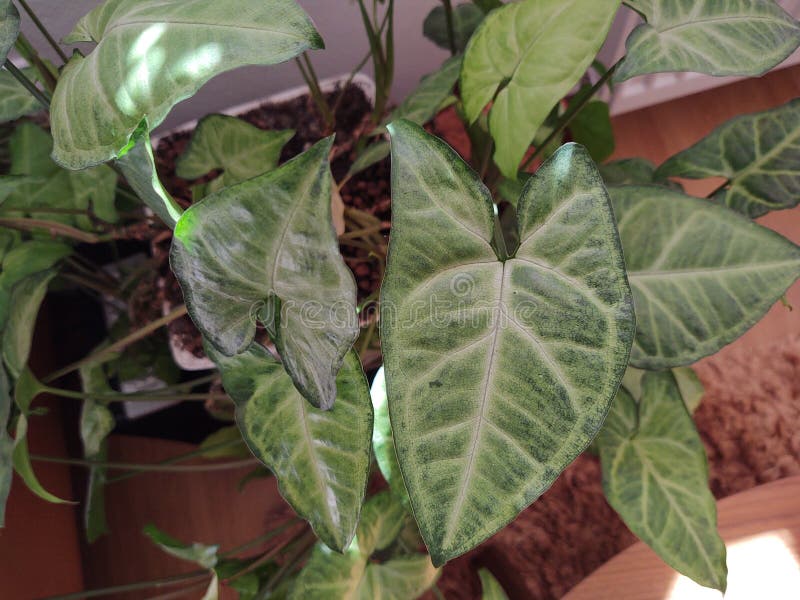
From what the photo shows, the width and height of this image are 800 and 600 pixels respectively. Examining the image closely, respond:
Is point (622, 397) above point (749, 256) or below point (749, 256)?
below

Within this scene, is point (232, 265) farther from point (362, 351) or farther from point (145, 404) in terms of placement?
point (145, 404)

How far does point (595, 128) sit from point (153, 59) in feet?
1.79

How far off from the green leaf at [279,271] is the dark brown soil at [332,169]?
0.40m

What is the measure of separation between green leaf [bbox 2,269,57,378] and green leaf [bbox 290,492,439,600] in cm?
32

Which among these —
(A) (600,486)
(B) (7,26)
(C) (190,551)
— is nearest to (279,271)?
(B) (7,26)

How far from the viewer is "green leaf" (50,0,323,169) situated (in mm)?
371

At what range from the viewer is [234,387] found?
0.50 m

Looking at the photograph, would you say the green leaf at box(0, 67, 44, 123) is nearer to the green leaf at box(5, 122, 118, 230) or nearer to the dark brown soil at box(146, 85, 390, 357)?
the green leaf at box(5, 122, 118, 230)

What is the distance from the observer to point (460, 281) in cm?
40

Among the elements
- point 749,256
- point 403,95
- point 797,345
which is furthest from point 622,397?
point 403,95

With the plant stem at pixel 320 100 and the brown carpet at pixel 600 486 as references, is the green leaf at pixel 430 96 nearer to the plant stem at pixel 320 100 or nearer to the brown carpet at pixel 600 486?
the plant stem at pixel 320 100

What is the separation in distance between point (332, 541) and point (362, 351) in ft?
0.92

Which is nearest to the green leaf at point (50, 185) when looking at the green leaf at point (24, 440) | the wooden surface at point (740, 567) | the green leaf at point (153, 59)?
the green leaf at point (24, 440)

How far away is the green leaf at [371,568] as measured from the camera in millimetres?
569
